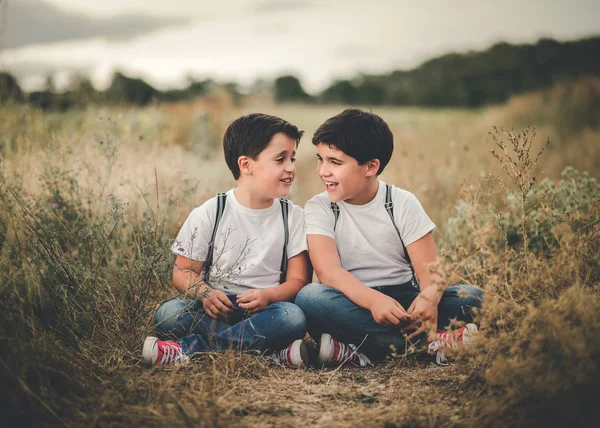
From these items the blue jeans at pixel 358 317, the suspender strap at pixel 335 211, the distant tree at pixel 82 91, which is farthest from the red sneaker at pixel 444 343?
the distant tree at pixel 82 91

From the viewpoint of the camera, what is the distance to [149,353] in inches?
98.2

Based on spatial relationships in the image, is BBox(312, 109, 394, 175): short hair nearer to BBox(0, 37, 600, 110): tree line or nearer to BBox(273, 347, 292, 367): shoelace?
BBox(273, 347, 292, 367): shoelace

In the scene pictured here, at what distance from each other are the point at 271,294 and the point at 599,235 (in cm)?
189

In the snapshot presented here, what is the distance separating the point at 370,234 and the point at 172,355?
4.38ft

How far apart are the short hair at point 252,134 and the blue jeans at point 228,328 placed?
37.0 inches

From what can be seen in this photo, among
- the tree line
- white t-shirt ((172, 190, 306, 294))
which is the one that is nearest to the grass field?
white t-shirt ((172, 190, 306, 294))

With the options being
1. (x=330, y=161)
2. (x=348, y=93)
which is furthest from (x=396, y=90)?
(x=330, y=161)

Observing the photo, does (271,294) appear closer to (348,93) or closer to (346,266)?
(346,266)

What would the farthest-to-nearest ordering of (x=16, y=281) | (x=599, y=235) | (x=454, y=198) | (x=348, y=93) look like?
(x=348, y=93) → (x=454, y=198) → (x=599, y=235) → (x=16, y=281)

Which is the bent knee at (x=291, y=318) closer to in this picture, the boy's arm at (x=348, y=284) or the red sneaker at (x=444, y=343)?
the boy's arm at (x=348, y=284)

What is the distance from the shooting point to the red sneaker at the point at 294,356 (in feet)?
8.80

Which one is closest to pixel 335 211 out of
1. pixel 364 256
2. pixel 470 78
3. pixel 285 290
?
pixel 364 256

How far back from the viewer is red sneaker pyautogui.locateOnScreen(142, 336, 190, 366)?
250cm

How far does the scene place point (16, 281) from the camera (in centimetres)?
249
